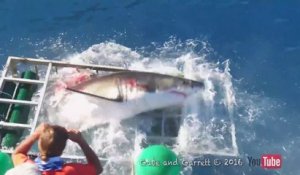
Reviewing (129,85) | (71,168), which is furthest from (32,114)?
(71,168)

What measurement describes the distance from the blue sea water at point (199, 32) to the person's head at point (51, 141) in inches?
184

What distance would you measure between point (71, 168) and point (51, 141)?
46 cm

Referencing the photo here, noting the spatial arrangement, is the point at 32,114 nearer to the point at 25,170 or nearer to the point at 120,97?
the point at 120,97

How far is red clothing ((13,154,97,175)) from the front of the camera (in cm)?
462

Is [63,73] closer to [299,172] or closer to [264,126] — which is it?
[264,126]

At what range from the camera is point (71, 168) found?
468 cm

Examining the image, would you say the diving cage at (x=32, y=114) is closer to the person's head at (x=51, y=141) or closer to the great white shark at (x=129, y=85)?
the great white shark at (x=129, y=85)

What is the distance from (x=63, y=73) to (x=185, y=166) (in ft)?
9.46

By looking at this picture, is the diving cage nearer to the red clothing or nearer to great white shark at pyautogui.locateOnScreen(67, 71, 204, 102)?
great white shark at pyautogui.locateOnScreen(67, 71, 204, 102)

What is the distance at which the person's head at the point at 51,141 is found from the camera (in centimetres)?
436

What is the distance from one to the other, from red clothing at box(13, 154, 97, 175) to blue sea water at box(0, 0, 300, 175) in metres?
4.20
